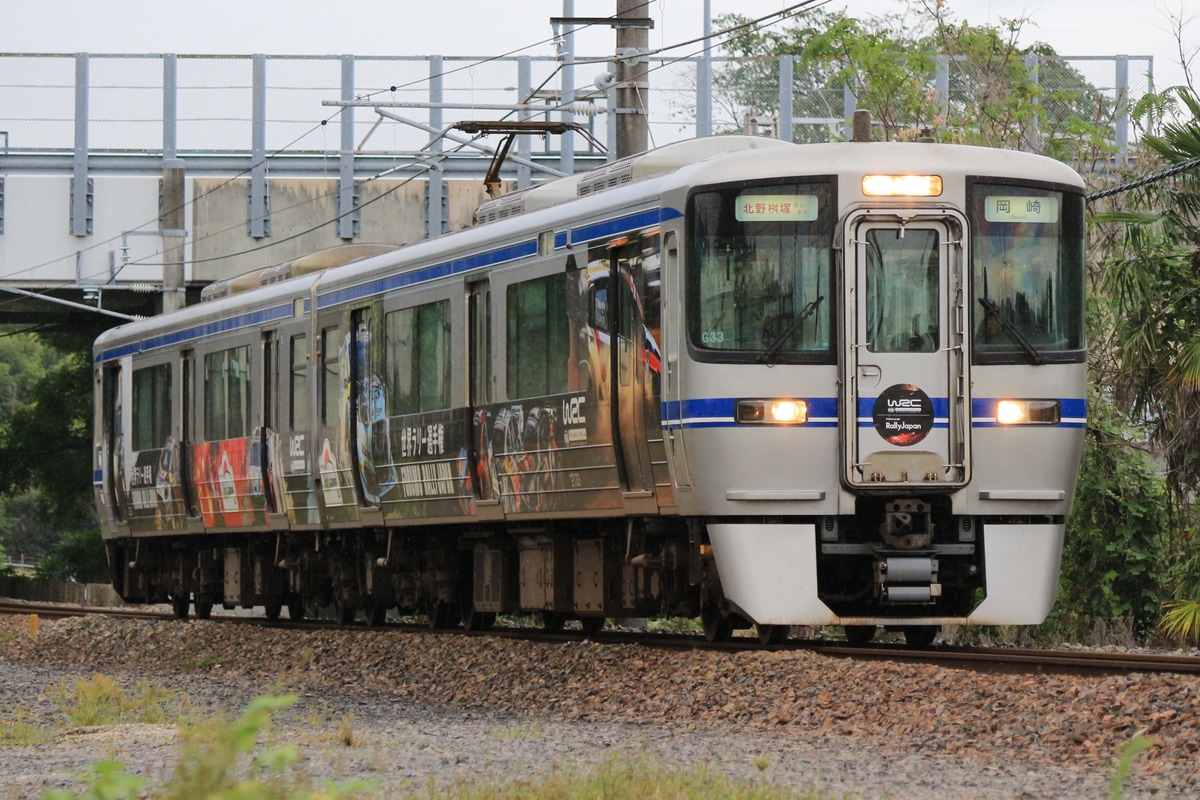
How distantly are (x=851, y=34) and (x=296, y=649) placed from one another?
631 inches

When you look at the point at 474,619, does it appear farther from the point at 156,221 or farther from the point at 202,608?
the point at 156,221

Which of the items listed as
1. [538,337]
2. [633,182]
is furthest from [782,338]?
[538,337]

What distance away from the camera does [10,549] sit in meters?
85.8

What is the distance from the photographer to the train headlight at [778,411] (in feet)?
38.7

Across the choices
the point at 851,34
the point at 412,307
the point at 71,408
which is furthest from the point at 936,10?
the point at 71,408

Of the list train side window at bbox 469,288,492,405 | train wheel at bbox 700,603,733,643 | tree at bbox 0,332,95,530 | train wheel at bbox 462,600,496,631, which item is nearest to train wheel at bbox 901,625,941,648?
train wheel at bbox 700,603,733,643

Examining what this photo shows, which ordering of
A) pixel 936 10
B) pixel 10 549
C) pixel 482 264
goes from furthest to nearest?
pixel 10 549, pixel 936 10, pixel 482 264

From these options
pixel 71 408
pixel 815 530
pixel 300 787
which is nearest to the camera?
pixel 300 787

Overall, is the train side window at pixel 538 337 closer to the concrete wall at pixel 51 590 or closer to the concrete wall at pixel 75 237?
the concrete wall at pixel 75 237

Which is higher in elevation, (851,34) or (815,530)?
(851,34)

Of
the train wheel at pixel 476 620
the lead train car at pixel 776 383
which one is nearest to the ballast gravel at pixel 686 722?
the lead train car at pixel 776 383

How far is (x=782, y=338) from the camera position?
11.8 metres

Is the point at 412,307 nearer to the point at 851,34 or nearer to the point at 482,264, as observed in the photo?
the point at 482,264

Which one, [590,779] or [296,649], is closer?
[590,779]
